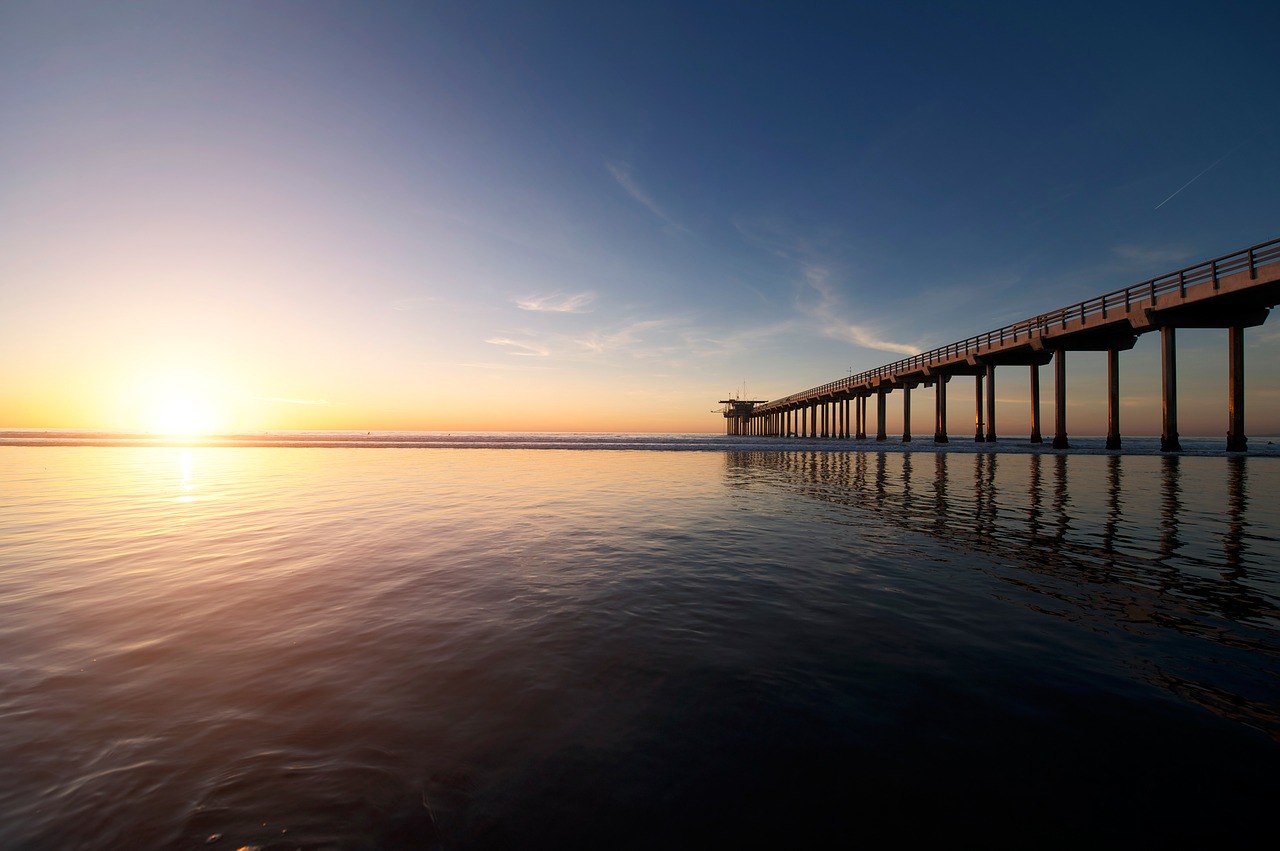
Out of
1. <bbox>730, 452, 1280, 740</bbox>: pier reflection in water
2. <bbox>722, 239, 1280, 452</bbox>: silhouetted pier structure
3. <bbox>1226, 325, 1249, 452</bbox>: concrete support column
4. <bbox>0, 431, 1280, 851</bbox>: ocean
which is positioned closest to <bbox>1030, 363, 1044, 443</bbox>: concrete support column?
<bbox>722, 239, 1280, 452</bbox>: silhouetted pier structure

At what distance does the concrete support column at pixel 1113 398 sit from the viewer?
2852cm

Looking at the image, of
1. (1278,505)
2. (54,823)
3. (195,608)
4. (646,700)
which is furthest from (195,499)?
(1278,505)

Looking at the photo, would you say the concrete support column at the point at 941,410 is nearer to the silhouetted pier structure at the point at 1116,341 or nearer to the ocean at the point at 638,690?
the silhouetted pier structure at the point at 1116,341

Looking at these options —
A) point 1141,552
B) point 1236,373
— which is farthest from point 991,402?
point 1141,552

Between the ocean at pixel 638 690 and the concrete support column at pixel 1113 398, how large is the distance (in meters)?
26.6

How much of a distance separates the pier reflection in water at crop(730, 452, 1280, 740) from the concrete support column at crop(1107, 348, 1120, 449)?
1369cm

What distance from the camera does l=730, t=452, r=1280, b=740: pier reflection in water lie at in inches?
151

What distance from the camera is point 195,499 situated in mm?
12422

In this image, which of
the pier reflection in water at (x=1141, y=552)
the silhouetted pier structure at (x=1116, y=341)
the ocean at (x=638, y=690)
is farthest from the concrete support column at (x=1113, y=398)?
the ocean at (x=638, y=690)

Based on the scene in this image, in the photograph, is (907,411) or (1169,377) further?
(907,411)

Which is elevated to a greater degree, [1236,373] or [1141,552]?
[1236,373]

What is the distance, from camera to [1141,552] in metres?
7.18

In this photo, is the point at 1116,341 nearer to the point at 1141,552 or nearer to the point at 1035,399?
the point at 1035,399

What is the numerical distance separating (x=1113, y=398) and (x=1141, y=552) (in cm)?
2947
